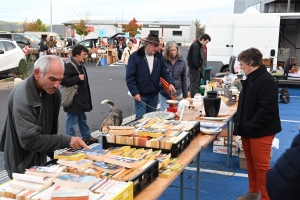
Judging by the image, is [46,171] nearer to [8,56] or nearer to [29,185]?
[29,185]

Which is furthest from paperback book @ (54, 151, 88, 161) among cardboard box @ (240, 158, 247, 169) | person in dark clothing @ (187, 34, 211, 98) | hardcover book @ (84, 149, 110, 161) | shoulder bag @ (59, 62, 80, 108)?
person in dark clothing @ (187, 34, 211, 98)

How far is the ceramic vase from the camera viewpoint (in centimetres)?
417

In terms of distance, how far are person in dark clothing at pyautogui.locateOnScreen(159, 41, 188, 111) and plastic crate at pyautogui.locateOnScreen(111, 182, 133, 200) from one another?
397cm

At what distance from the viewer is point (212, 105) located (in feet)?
13.7

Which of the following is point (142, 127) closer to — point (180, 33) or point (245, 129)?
point (245, 129)

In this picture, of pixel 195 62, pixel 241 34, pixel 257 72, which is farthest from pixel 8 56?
pixel 257 72

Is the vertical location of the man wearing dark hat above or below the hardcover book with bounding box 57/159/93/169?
above

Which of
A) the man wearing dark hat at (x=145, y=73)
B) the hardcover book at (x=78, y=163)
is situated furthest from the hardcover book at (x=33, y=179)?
the man wearing dark hat at (x=145, y=73)

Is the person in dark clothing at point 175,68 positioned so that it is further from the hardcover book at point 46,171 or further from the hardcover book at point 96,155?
the hardcover book at point 46,171

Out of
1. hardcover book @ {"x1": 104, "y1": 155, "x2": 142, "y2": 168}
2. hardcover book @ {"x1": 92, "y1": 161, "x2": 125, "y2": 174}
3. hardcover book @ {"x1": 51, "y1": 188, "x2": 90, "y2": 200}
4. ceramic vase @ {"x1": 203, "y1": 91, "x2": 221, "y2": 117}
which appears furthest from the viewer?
ceramic vase @ {"x1": 203, "y1": 91, "x2": 221, "y2": 117}

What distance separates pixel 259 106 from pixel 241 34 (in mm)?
A: 9228

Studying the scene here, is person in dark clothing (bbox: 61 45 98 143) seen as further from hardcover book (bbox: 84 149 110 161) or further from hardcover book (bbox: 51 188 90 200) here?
hardcover book (bbox: 51 188 90 200)

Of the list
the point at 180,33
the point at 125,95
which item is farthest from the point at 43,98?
the point at 180,33

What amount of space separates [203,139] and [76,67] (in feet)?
9.65
